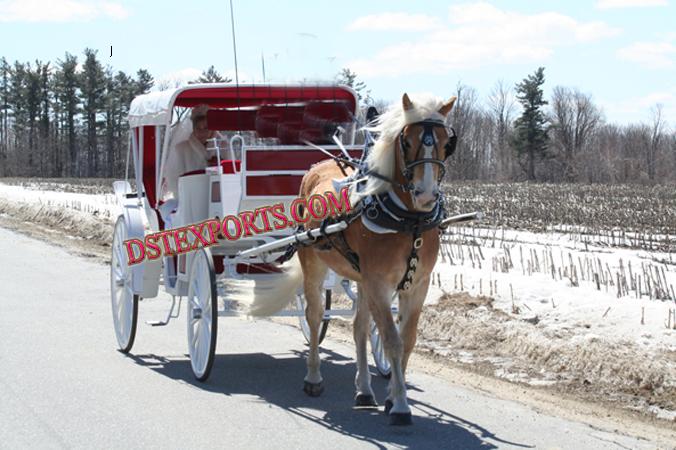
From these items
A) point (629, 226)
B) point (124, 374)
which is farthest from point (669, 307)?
point (629, 226)

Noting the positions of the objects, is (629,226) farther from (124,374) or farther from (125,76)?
(125,76)

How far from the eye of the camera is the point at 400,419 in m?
5.76

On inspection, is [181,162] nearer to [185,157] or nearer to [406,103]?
[185,157]

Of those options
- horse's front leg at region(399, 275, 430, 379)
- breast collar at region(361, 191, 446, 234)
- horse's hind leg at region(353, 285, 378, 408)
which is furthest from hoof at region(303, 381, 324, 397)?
breast collar at region(361, 191, 446, 234)

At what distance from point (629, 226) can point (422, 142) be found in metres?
17.0

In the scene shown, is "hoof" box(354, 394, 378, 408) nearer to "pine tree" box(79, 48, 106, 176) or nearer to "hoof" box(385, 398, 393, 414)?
"hoof" box(385, 398, 393, 414)

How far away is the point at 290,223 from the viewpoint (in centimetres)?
749

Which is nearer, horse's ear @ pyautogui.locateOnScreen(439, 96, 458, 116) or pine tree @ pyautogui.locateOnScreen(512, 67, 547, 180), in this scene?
horse's ear @ pyautogui.locateOnScreen(439, 96, 458, 116)

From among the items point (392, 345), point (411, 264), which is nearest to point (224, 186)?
point (411, 264)

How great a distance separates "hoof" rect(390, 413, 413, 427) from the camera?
5.75 metres

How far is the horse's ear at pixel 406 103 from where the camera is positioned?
18.2 ft

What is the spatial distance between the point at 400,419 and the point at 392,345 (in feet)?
1.53

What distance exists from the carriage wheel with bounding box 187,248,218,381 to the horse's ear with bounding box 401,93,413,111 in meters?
2.33

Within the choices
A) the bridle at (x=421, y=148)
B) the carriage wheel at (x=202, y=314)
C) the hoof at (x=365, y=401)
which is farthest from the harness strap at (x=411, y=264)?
the carriage wheel at (x=202, y=314)
